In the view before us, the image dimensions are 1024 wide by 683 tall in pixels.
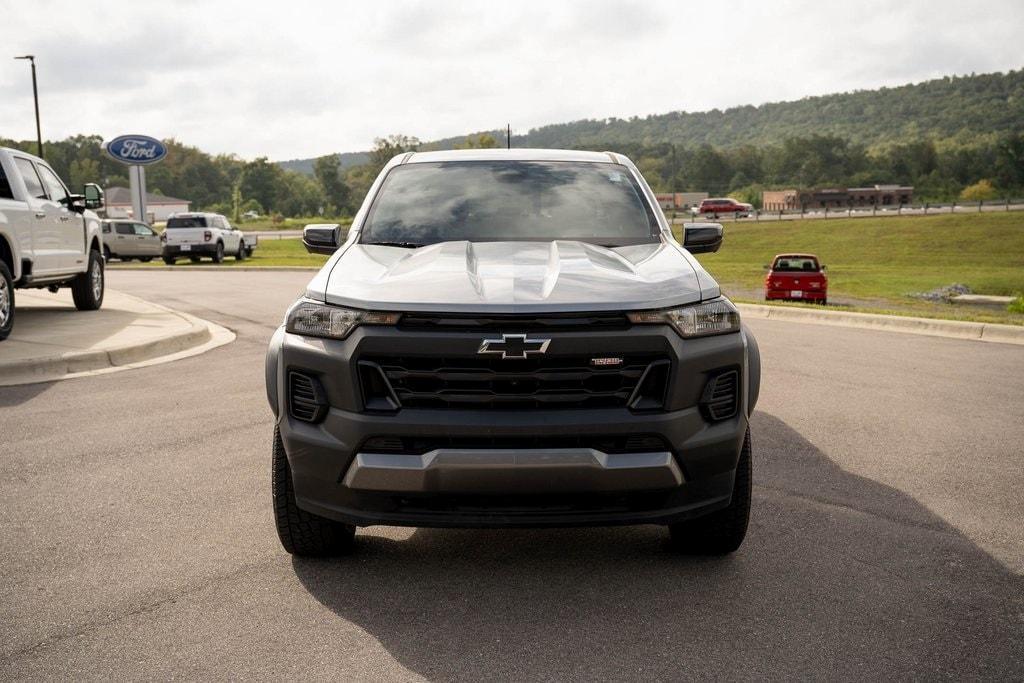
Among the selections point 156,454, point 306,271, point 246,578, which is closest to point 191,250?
point 306,271

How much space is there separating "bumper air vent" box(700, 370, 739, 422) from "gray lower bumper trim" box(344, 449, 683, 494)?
29cm

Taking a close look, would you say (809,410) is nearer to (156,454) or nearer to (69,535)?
(156,454)

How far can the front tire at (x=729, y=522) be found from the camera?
4.18m

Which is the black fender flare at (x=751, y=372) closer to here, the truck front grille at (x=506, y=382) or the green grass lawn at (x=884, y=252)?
the truck front grille at (x=506, y=382)

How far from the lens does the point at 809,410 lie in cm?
785

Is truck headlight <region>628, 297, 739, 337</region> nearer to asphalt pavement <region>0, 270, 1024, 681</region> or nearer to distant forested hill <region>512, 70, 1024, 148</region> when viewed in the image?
asphalt pavement <region>0, 270, 1024, 681</region>

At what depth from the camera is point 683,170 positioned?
544 feet

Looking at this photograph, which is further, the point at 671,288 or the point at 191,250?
the point at 191,250

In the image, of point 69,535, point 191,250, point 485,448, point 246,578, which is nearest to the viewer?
point 485,448

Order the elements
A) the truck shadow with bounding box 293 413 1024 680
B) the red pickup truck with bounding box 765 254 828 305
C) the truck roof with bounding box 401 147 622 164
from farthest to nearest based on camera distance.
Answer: the red pickup truck with bounding box 765 254 828 305 < the truck roof with bounding box 401 147 622 164 < the truck shadow with bounding box 293 413 1024 680

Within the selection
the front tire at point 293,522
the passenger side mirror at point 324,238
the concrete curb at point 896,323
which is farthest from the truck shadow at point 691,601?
the concrete curb at point 896,323

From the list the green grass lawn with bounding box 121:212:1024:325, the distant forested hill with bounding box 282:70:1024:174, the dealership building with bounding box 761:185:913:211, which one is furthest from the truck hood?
the distant forested hill with bounding box 282:70:1024:174

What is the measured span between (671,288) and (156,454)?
3942 millimetres

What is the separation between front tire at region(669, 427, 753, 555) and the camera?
A: 4.18m
